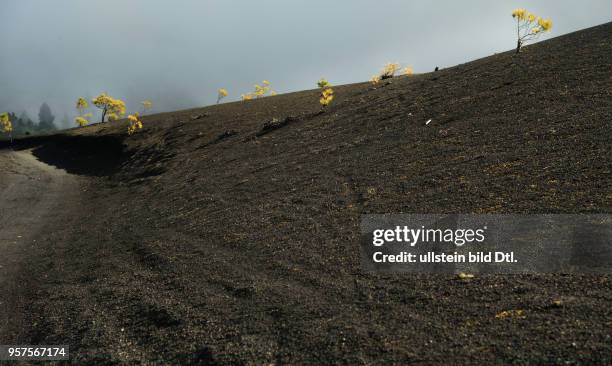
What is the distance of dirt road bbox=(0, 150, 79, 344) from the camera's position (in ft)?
44.3

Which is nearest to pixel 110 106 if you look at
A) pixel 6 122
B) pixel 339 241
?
pixel 6 122

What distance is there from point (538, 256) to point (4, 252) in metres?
20.9

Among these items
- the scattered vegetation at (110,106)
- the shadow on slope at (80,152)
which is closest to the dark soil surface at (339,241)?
the shadow on slope at (80,152)

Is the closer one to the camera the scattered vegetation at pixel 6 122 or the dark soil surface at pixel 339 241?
the dark soil surface at pixel 339 241

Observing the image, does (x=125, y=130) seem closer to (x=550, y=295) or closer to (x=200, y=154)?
(x=200, y=154)

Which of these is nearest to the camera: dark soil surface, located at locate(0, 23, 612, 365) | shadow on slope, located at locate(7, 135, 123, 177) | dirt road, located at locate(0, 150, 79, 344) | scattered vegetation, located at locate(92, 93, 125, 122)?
dark soil surface, located at locate(0, 23, 612, 365)

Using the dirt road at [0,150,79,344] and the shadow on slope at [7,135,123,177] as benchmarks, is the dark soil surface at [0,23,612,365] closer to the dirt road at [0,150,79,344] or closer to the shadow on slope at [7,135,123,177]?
the dirt road at [0,150,79,344]

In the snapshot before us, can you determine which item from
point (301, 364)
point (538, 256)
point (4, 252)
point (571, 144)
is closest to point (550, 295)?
point (538, 256)

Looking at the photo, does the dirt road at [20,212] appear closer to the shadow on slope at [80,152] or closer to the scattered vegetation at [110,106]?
the shadow on slope at [80,152]

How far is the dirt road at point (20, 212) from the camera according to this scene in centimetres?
1351

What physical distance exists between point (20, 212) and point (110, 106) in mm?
51645

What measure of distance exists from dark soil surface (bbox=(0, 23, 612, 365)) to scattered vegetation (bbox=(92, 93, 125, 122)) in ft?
150

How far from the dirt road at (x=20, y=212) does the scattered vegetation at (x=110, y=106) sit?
2250cm

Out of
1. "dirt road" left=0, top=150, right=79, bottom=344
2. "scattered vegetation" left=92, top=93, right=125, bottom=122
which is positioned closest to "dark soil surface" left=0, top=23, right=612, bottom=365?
"dirt road" left=0, top=150, right=79, bottom=344
